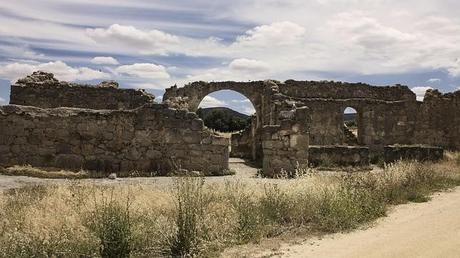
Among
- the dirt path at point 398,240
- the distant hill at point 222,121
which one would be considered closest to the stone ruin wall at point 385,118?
the dirt path at point 398,240

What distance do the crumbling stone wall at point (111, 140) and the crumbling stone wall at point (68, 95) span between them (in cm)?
704

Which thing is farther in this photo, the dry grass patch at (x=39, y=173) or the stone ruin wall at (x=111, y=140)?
the stone ruin wall at (x=111, y=140)

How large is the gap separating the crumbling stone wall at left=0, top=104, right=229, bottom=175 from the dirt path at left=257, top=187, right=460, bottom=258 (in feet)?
18.8

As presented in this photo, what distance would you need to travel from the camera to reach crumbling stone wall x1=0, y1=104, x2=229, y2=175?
12.4 meters

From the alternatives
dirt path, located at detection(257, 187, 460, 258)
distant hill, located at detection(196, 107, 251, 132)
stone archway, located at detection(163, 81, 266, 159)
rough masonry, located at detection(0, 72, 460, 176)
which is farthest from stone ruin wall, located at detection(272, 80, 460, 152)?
distant hill, located at detection(196, 107, 251, 132)

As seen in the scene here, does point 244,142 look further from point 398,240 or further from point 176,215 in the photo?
point 398,240

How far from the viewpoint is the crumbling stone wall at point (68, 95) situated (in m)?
19.6

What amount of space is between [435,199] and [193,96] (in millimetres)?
16853

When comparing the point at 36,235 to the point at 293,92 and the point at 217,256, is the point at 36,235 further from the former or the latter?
the point at 293,92

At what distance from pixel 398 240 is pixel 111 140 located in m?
8.09

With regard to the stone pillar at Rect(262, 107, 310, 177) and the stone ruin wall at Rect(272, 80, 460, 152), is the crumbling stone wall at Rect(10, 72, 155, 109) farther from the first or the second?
the stone ruin wall at Rect(272, 80, 460, 152)

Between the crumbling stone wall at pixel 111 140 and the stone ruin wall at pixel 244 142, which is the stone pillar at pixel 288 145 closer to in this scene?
the crumbling stone wall at pixel 111 140

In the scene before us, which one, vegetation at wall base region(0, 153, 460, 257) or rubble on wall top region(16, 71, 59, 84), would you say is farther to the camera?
rubble on wall top region(16, 71, 59, 84)

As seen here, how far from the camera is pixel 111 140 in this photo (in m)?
12.6
